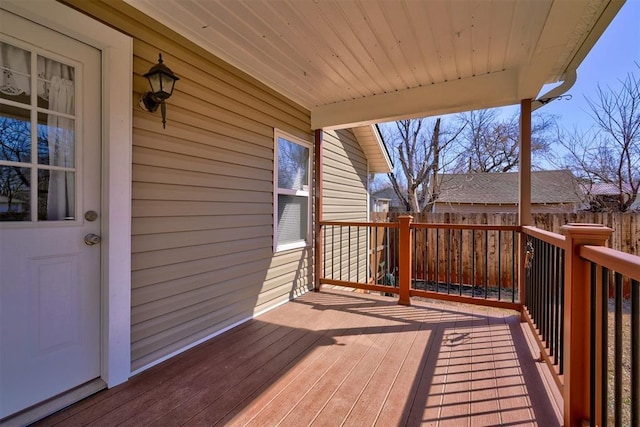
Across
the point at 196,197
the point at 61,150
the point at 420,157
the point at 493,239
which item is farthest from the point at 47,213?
the point at 420,157

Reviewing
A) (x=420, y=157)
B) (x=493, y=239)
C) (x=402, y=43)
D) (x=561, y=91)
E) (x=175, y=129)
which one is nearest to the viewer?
(x=175, y=129)

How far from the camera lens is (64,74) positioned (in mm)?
1744

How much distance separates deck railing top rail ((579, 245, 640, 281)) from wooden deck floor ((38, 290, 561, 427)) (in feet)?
3.32

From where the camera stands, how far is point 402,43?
2441mm

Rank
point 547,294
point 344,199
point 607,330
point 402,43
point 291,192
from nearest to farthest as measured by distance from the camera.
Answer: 1. point 607,330
2. point 547,294
3. point 402,43
4. point 291,192
5. point 344,199

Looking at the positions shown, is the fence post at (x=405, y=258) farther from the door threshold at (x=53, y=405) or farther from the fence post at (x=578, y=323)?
the door threshold at (x=53, y=405)

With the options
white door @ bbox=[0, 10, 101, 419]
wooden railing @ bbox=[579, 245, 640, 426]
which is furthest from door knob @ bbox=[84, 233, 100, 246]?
wooden railing @ bbox=[579, 245, 640, 426]

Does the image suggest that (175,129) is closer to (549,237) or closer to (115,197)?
(115,197)

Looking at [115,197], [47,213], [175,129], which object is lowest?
[47,213]

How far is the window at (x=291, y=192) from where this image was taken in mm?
3547

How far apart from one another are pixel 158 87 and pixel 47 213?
1.03 meters

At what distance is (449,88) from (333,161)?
8.03ft

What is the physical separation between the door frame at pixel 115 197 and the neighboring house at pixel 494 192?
32.8 ft

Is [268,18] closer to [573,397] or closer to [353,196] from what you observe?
[573,397]
